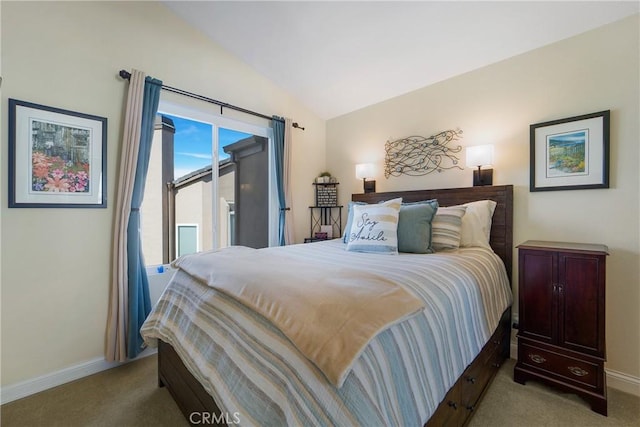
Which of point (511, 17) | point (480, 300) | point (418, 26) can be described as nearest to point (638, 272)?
point (480, 300)

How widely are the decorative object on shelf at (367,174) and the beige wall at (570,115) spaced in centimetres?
60

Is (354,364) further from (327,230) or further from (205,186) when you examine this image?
(327,230)

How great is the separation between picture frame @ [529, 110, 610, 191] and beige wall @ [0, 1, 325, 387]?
3247 mm

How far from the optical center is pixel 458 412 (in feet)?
4.29

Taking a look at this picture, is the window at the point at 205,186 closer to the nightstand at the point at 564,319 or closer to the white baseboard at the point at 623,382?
the nightstand at the point at 564,319

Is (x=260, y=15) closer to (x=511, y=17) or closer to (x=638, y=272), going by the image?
(x=511, y=17)

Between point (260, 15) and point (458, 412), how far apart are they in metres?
3.15

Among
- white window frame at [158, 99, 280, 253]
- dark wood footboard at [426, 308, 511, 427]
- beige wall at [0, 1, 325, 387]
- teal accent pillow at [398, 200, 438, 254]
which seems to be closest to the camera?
dark wood footboard at [426, 308, 511, 427]

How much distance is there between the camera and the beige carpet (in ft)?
5.06

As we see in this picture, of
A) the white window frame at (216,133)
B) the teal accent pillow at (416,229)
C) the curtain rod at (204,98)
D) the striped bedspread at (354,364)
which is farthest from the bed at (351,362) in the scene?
the curtain rod at (204,98)

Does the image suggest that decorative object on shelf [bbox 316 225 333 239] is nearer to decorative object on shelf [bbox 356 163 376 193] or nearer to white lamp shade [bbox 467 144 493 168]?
decorative object on shelf [bbox 356 163 376 193]

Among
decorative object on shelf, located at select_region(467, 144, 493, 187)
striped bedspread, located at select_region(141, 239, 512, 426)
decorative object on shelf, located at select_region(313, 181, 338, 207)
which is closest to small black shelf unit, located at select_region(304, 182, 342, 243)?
decorative object on shelf, located at select_region(313, 181, 338, 207)

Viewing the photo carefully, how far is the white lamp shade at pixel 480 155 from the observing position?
90.5 inches

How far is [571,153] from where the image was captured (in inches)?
78.6
